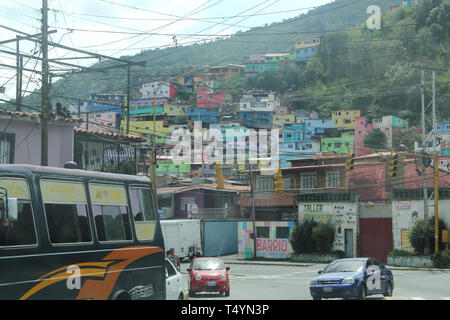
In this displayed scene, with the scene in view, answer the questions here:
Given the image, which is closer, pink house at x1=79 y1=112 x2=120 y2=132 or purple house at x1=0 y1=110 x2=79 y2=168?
purple house at x1=0 y1=110 x2=79 y2=168

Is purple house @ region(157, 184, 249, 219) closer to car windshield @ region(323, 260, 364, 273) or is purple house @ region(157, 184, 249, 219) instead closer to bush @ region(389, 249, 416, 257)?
bush @ region(389, 249, 416, 257)

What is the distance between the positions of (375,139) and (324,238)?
7315cm

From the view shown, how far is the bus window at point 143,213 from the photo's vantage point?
13055 millimetres

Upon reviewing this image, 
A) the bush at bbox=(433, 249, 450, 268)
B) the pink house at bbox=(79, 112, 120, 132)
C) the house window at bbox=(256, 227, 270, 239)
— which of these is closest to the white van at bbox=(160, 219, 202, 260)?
the house window at bbox=(256, 227, 270, 239)

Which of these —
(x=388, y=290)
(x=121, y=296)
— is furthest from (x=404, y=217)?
(x=121, y=296)

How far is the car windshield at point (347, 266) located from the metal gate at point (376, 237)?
28.8m

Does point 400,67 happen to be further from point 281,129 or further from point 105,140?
point 105,140

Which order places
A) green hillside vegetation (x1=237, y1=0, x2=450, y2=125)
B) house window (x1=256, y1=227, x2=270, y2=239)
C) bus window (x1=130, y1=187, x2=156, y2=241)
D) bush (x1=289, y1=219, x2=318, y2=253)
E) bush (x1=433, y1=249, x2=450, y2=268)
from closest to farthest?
bus window (x1=130, y1=187, x2=156, y2=241)
bush (x1=433, y1=249, x2=450, y2=268)
bush (x1=289, y1=219, x2=318, y2=253)
house window (x1=256, y1=227, x2=270, y2=239)
green hillside vegetation (x1=237, y1=0, x2=450, y2=125)

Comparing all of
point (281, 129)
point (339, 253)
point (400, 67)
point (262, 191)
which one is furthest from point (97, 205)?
point (400, 67)

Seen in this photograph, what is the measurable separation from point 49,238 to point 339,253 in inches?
1650

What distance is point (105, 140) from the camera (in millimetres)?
30750

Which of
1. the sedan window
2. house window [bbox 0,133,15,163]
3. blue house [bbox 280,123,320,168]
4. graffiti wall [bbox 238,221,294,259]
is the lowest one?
graffiti wall [bbox 238,221,294,259]

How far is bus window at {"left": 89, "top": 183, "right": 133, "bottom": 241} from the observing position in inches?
463

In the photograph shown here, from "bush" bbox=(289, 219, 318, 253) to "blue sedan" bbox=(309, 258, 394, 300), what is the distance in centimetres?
3054
